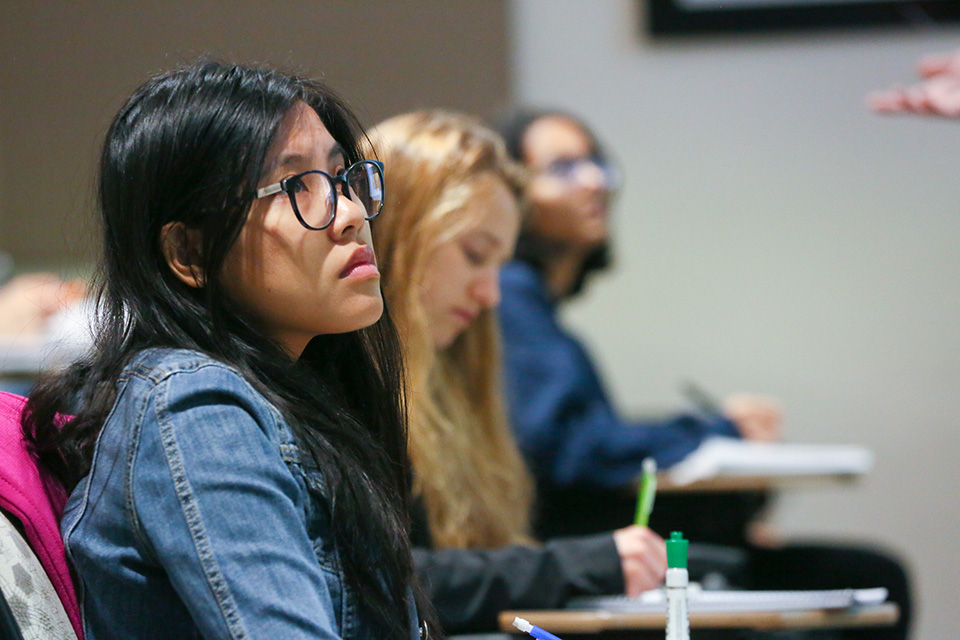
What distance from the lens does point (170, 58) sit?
6.97 ft

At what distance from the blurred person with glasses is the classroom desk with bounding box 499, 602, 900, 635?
772 millimetres

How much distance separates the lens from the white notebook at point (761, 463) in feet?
6.41

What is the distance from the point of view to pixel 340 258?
79 cm

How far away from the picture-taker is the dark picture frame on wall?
2.85 meters

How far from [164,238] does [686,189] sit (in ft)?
7.55

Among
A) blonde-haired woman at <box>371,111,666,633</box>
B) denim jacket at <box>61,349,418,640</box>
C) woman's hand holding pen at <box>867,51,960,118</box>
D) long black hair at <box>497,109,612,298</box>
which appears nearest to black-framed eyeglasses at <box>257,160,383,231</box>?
denim jacket at <box>61,349,418,640</box>

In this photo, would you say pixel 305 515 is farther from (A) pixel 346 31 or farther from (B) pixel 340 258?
(A) pixel 346 31

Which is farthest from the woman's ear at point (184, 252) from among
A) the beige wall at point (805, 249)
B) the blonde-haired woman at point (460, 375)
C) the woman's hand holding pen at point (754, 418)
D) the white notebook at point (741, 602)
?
the beige wall at point (805, 249)

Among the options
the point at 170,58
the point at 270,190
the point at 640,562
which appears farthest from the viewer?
the point at 170,58

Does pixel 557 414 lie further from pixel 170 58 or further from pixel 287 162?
pixel 287 162

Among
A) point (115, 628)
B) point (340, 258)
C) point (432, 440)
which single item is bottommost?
point (432, 440)

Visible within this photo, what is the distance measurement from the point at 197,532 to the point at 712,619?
2.09ft

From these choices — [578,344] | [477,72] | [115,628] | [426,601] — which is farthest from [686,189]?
[115,628]

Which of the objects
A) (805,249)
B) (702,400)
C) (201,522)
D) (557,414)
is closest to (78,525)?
(201,522)
